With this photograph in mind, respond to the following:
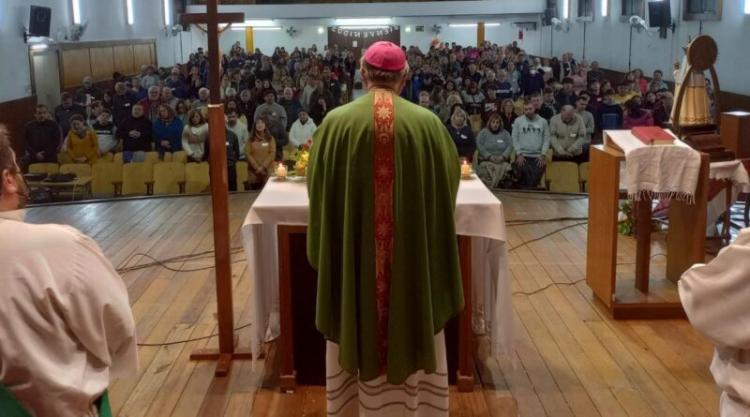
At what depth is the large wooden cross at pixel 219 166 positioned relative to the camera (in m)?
3.97

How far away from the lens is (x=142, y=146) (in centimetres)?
965

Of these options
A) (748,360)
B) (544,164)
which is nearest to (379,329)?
(748,360)

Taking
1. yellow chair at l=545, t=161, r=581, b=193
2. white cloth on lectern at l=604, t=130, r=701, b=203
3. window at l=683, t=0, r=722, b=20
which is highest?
window at l=683, t=0, r=722, b=20

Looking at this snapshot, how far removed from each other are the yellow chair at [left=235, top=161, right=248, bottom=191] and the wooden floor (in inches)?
87.6

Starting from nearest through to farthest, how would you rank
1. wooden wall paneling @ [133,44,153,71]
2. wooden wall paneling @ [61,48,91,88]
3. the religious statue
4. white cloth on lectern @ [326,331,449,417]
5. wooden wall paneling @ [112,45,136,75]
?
1. white cloth on lectern @ [326,331,449,417]
2. the religious statue
3. wooden wall paneling @ [61,48,91,88]
4. wooden wall paneling @ [112,45,136,75]
5. wooden wall paneling @ [133,44,153,71]

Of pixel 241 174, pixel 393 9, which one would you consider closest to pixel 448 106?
pixel 241 174

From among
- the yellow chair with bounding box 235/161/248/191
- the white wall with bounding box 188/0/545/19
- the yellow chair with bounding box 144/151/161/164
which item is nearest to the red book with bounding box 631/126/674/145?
the yellow chair with bounding box 235/161/248/191

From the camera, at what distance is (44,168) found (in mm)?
8820

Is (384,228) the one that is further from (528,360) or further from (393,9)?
(393,9)

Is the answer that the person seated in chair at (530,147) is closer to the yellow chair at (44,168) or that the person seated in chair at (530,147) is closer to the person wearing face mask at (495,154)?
the person wearing face mask at (495,154)

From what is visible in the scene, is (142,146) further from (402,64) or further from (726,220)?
(402,64)

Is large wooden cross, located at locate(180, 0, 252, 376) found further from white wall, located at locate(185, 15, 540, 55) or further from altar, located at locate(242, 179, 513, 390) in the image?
white wall, located at locate(185, 15, 540, 55)

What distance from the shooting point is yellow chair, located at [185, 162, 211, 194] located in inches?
346

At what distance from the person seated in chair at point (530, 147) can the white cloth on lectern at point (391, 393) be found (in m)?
5.60
